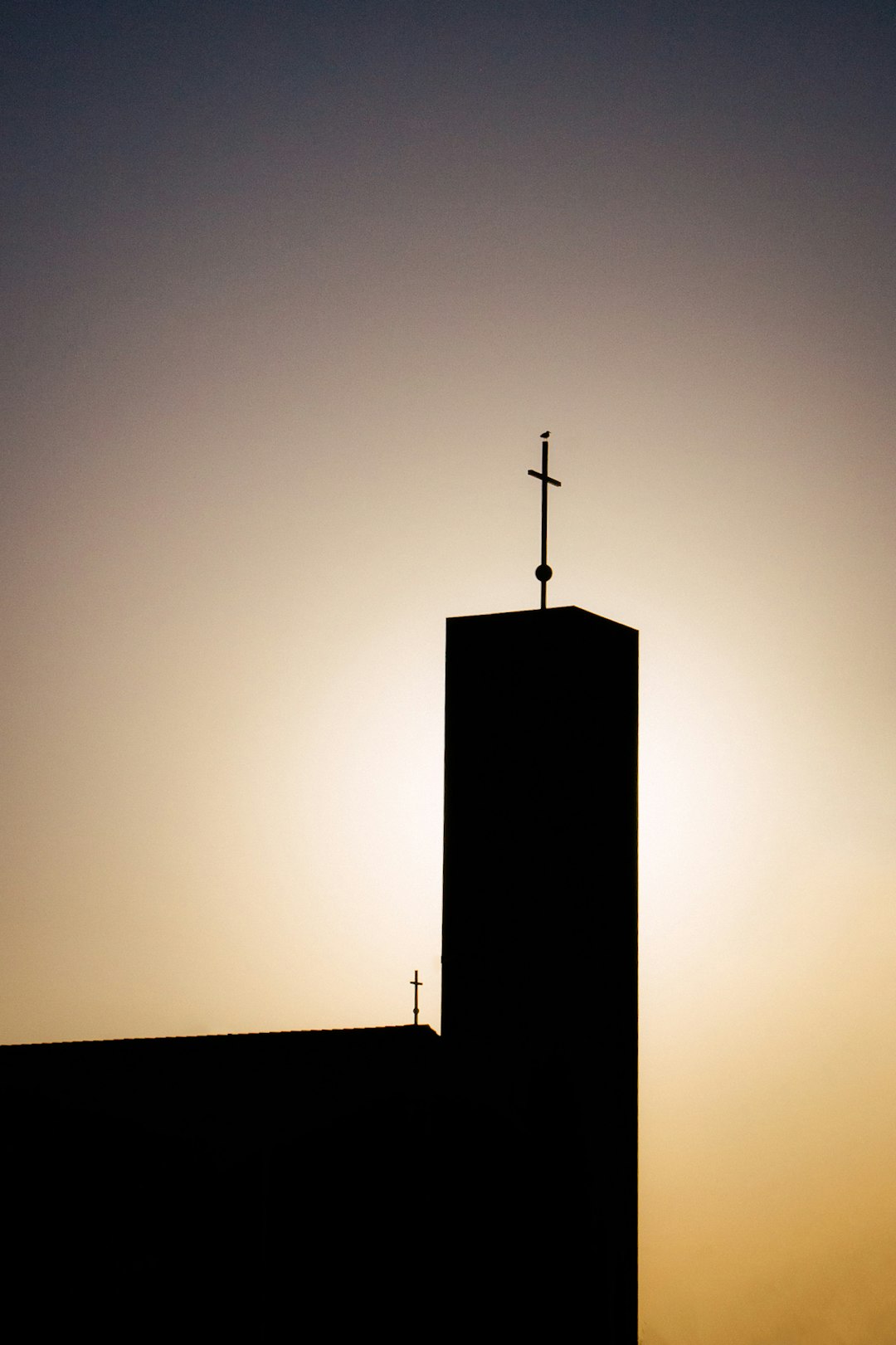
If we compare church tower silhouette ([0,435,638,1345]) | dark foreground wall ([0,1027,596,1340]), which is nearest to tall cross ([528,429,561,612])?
church tower silhouette ([0,435,638,1345])

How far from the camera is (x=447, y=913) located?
17.4 metres

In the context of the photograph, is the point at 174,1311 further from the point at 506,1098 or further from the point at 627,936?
the point at 627,936

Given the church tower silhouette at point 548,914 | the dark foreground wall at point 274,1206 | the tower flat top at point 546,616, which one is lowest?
the dark foreground wall at point 274,1206

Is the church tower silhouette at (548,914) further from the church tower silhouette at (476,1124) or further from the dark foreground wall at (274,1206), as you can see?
the dark foreground wall at (274,1206)

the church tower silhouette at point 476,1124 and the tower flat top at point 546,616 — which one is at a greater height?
the tower flat top at point 546,616

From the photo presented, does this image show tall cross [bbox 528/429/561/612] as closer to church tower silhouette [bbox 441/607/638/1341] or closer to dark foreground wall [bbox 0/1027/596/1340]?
church tower silhouette [bbox 441/607/638/1341]

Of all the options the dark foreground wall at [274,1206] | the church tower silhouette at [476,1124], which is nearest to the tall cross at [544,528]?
the church tower silhouette at [476,1124]

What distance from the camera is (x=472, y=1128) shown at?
1725cm

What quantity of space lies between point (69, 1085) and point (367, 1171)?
5.03m

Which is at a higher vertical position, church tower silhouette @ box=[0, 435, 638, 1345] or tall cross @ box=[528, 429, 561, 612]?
tall cross @ box=[528, 429, 561, 612]

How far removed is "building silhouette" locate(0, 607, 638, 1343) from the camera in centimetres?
1659

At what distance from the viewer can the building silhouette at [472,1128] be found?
653 inches

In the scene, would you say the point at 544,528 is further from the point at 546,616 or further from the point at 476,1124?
the point at 476,1124

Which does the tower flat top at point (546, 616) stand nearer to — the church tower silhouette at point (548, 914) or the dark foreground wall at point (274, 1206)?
the church tower silhouette at point (548, 914)
